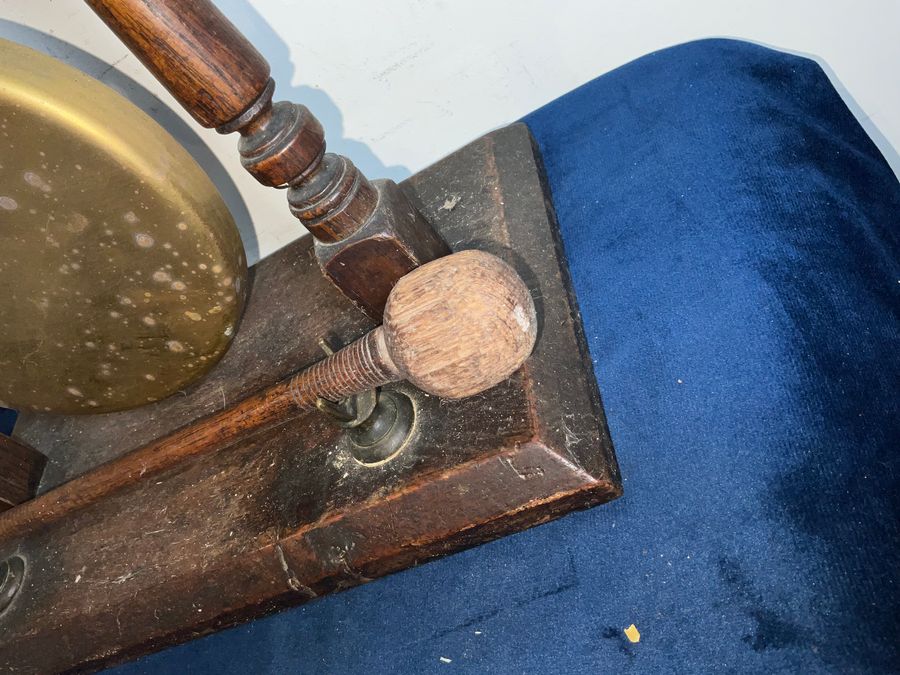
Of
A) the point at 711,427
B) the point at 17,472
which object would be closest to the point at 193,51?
the point at 711,427

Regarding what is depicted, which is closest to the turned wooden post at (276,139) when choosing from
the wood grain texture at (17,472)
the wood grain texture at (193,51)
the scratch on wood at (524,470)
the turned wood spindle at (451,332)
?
the wood grain texture at (193,51)

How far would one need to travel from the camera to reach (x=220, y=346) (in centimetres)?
115

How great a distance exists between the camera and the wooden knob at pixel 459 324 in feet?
2.41

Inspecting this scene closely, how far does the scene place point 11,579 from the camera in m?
1.18

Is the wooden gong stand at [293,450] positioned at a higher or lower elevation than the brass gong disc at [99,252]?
lower

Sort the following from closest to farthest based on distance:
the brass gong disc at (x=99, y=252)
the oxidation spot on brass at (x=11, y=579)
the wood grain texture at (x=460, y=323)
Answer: the wood grain texture at (x=460, y=323) < the brass gong disc at (x=99, y=252) < the oxidation spot on brass at (x=11, y=579)

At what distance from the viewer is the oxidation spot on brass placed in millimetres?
1168

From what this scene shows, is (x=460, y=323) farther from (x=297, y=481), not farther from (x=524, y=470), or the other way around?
(x=297, y=481)

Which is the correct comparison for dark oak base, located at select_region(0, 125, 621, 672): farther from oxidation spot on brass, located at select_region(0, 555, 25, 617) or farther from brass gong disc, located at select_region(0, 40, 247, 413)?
brass gong disc, located at select_region(0, 40, 247, 413)

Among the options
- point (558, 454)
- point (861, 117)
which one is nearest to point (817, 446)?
point (558, 454)

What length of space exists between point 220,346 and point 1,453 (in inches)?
19.0

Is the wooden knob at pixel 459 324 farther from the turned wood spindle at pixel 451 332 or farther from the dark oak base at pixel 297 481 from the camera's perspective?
the dark oak base at pixel 297 481

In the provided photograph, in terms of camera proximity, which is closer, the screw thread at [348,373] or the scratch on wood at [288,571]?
the screw thread at [348,373]

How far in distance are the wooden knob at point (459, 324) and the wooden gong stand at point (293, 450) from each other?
0.12 meters
